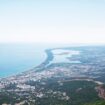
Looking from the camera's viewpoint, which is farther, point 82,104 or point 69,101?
point 69,101

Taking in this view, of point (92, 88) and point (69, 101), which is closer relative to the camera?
point (69, 101)

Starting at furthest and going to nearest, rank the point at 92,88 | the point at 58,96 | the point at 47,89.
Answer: the point at 47,89 → the point at 92,88 → the point at 58,96

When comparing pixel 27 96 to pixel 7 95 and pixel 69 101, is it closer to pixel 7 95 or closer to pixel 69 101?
pixel 7 95

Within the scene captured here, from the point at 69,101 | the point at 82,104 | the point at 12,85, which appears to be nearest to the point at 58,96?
the point at 69,101

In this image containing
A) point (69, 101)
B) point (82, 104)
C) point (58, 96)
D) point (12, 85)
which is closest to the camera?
point (82, 104)

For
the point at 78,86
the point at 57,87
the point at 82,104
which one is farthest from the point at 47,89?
the point at 82,104

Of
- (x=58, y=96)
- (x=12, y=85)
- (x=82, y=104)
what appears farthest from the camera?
(x=12, y=85)

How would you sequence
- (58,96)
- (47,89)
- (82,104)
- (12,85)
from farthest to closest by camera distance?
(12,85), (47,89), (58,96), (82,104)

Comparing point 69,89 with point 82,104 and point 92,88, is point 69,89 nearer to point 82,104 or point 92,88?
point 92,88
